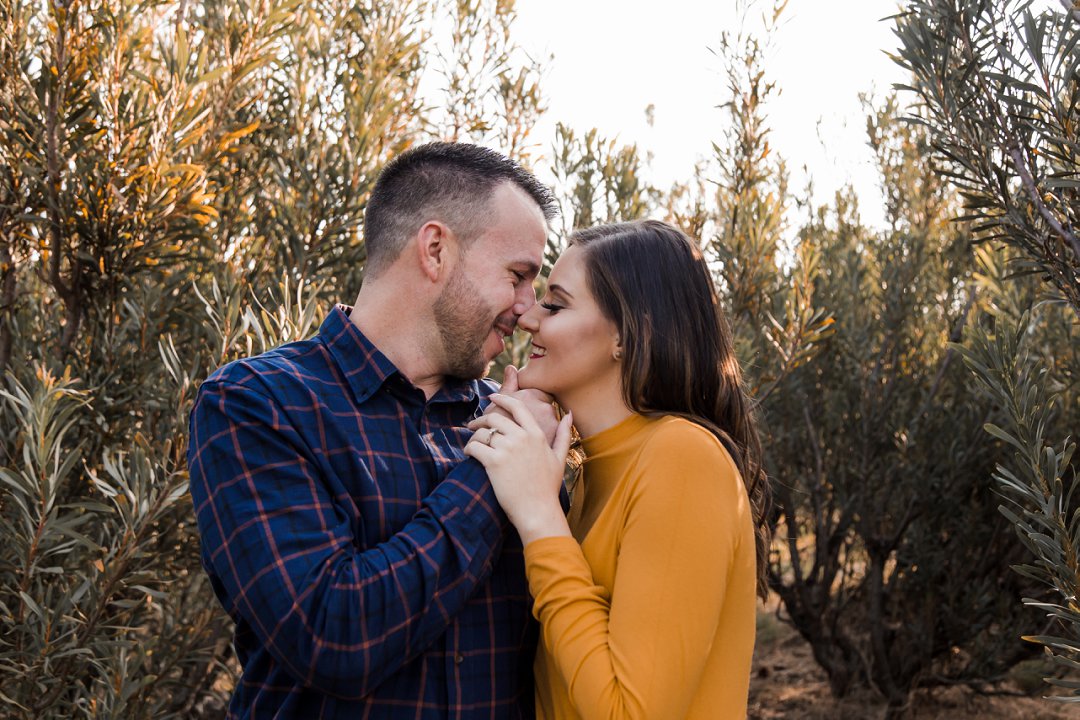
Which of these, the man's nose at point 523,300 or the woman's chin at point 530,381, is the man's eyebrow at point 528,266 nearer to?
the man's nose at point 523,300

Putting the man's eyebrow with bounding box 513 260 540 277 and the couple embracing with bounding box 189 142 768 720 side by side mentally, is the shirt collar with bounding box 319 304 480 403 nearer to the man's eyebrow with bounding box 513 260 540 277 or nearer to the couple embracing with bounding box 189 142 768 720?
the couple embracing with bounding box 189 142 768 720

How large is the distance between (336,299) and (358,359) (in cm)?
167

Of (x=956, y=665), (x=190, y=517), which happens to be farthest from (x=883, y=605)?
(x=190, y=517)

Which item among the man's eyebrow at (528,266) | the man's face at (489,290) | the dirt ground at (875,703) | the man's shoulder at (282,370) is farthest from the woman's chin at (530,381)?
the dirt ground at (875,703)

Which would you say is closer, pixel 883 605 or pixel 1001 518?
pixel 1001 518

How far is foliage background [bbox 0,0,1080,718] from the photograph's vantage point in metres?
2.24

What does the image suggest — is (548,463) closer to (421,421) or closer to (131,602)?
(421,421)

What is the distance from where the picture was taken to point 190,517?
3109mm

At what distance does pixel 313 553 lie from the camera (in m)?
1.62

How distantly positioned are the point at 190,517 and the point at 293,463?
5.21 ft

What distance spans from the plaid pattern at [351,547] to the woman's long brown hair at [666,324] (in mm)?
421

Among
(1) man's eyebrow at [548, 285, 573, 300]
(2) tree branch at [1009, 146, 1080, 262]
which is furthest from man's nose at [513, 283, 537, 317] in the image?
(2) tree branch at [1009, 146, 1080, 262]

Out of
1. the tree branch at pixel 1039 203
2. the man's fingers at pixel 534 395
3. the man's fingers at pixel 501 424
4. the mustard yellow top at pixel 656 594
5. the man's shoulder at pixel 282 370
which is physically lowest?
the mustard yellow top at pixel 656 594

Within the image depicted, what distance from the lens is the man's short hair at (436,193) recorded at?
2.19 meters
